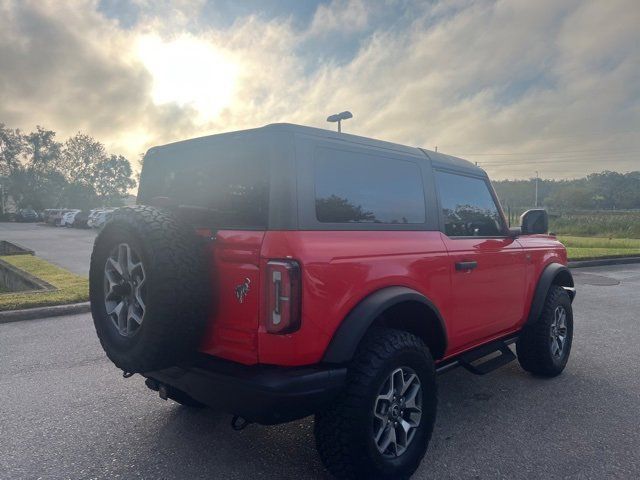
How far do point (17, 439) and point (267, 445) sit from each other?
5.54ft

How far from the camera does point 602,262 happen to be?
525 inches

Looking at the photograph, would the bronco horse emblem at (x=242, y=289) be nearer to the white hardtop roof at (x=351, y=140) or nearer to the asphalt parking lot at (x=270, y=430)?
the white hardtop roof at (x=351, y=140)

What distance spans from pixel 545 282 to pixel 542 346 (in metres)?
Answer: 0.58

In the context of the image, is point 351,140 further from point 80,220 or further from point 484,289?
point 80,220

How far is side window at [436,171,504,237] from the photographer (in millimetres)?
3406

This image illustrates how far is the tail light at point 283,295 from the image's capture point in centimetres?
221

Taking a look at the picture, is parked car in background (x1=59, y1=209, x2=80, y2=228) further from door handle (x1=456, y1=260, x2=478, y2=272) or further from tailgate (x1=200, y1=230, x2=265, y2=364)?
door handle (x1=456, y1=260, x2=478, y2=272)

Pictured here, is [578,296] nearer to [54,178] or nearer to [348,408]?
[348,408]

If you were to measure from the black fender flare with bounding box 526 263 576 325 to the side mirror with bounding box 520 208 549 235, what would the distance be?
514 mm

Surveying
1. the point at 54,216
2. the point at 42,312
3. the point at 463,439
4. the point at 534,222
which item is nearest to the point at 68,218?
the point at 54,216

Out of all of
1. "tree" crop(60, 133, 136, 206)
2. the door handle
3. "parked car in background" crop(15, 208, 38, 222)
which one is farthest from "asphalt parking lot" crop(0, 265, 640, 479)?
"tree" crop(60, 133, 136, 206)

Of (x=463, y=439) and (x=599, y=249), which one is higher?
(x=599, y=249)

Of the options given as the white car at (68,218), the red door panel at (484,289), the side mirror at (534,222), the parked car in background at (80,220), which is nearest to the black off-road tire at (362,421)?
the red door panel at (484,289)

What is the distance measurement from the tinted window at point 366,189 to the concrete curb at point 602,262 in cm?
1131
